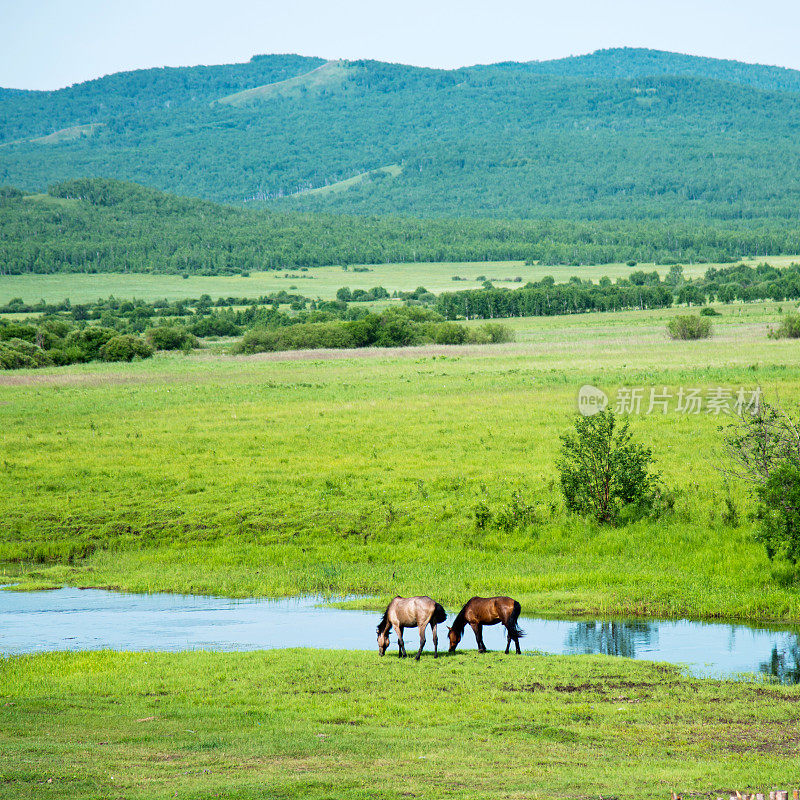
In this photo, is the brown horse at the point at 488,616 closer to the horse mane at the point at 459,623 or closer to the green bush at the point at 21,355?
the horse mane at the point at 459,623

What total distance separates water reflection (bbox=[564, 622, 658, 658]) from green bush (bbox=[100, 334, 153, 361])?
240 feet

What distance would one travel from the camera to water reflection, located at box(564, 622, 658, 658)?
57.2ft

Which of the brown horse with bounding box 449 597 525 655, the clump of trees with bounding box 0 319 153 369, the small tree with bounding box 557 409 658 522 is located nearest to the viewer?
the brown horse with bounding box 449 597 525 655

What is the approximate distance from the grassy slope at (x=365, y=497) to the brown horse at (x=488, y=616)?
385cm

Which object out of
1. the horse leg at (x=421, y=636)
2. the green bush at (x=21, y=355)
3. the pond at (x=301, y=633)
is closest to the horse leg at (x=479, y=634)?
the horse leg at (x=421, y=636)

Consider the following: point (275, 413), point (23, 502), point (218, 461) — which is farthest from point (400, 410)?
point (23, 502)

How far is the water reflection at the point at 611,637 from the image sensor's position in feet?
57.2

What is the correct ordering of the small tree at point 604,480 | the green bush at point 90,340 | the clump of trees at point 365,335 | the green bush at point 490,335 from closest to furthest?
the small tree at point 604,480 → the green bush at point 90,340 → the clump of trees at point 365,335 → the green bush at point 490,335

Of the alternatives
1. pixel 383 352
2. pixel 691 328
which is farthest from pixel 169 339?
pixel 691 328

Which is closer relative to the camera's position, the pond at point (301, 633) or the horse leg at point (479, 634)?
the horse leg at point (479, 634)

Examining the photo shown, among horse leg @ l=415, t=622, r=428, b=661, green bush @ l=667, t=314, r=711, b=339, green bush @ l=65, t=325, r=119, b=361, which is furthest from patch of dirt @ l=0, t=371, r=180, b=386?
horse leg @ l=415, t=622, r=428, b=661

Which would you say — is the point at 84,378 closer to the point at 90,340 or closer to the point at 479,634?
the point at 90,340

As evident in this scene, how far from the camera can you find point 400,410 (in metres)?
46.7

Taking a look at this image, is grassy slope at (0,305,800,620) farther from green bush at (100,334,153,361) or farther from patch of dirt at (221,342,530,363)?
green bush at (100,334,153,361)
